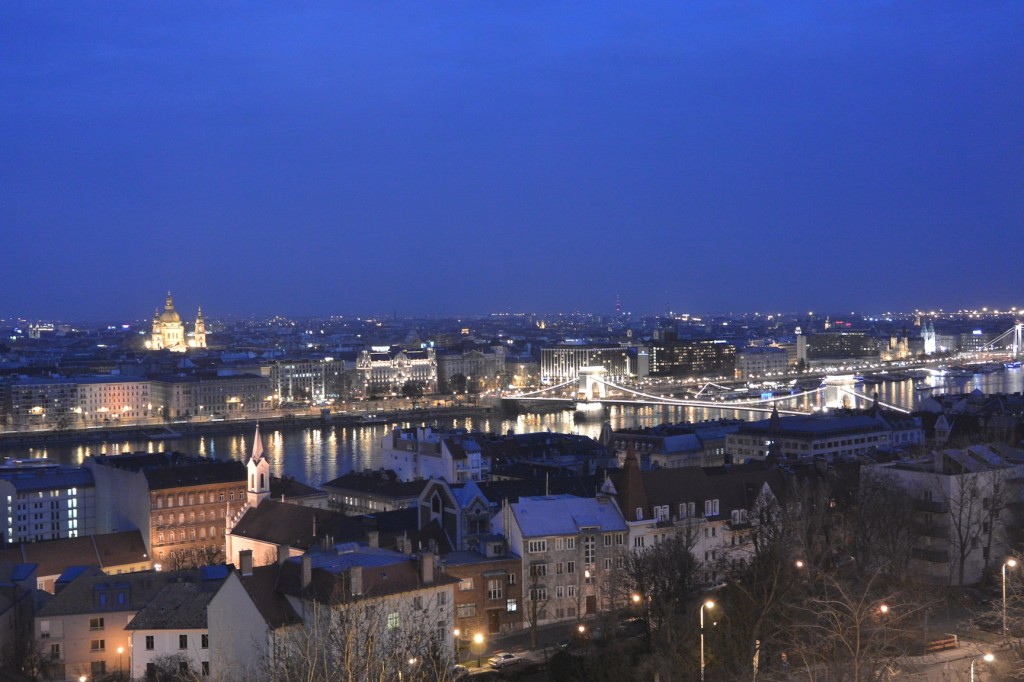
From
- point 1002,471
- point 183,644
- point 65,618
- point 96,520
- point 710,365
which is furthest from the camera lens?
point 710,365

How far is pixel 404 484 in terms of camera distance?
12.5 metres

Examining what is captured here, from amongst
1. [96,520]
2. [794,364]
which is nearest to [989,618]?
[96,520]

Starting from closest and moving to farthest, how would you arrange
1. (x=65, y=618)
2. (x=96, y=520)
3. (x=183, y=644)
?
(x=183, y=644) → (x=65, y=618) → (x=96, y=520)

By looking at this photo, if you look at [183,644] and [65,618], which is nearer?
[183,644]

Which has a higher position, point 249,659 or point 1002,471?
point 1002,471

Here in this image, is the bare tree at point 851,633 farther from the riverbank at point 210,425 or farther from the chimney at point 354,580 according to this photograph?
the riverbank at point 210,425

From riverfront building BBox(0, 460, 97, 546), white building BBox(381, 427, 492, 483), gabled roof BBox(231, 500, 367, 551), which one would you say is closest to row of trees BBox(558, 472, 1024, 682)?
gabled roof BBox(231, 500, 367, 551)

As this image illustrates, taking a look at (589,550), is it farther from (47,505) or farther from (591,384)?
(591,384)

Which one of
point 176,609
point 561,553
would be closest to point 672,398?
point 561,553

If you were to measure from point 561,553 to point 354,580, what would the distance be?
2.22m

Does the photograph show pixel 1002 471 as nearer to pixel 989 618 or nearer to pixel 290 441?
pixel 989 618

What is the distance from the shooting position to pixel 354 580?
644 cm

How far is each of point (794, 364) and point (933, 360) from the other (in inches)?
218

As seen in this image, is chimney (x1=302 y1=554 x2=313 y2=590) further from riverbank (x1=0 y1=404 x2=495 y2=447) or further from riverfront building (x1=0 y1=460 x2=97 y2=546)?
riverbank (x1=0 y1=404 x2=495 y2=447)
